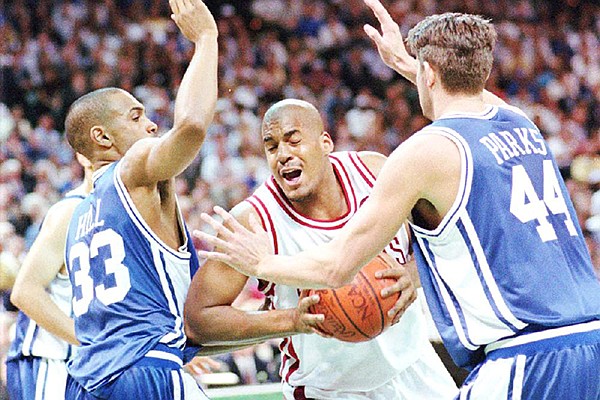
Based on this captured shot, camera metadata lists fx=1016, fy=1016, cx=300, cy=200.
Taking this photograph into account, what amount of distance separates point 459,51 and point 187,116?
1132 millimetres

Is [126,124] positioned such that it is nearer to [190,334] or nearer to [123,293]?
[123,293]

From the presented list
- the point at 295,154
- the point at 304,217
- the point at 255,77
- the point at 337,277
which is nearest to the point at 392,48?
the point at 295,154

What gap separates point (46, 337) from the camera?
605cm

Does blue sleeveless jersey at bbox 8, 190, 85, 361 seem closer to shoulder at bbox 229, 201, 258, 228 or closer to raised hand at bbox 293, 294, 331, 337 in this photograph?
shoulder at bbox 229, 201, 258, 228

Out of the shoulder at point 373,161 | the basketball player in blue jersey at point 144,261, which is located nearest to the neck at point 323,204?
the shoulder at point 373,161

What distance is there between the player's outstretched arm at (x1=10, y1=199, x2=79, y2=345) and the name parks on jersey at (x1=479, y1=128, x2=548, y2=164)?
2.67m

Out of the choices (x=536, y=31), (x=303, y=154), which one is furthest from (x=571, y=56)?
(x=303, y=154)

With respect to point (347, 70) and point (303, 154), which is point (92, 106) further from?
point (347, 70)

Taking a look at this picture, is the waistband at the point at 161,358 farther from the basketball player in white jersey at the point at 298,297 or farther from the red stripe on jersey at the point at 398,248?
the red stripe on jersey at the point at 398,248

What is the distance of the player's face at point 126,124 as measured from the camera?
491 centimetres

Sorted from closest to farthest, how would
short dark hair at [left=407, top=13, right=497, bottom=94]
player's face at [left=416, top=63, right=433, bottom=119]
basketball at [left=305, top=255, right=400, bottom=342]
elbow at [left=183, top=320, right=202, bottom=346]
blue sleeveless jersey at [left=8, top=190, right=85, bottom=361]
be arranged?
short dark hair at [left=407, top=13, right=497, bottom=94], player's face at [left=416, top=63, right=433, bottom=119], basketball at [left=305, top=255, right=400, bottom=342], elbow at [left=183, top=320, right=202, bottom=346], blue sleeveless jersey at [left=8, top=190, right=85, bottom=361]

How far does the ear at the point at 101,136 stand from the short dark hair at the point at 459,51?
1.74m

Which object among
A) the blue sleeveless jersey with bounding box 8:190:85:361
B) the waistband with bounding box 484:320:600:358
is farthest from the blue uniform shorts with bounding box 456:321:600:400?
the blue sleeveless jersey with bounding box 8:190:85:361

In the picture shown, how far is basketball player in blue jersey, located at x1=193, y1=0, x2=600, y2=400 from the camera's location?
3.63 m
